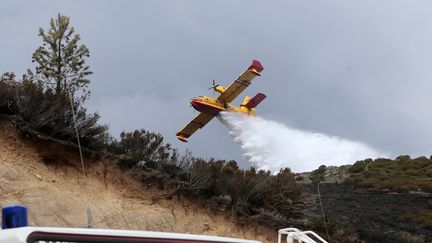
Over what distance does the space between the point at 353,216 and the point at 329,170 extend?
25.6 m

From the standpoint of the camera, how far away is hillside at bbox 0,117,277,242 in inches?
534

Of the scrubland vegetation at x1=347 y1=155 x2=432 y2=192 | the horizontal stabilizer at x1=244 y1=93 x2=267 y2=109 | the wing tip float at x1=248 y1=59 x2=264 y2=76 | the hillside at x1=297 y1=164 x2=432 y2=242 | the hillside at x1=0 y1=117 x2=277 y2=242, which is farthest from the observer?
the horizontal stabilizer at x1=244 y1=93 x2=267 y2=109

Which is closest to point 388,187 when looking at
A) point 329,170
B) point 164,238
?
point 329,170

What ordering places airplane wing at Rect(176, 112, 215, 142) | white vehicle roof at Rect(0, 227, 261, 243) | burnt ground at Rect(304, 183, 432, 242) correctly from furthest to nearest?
airplane wing at Rect(176, 112, 215, 142) < burnt ground at Rect(304, 183, 432, 242) < white vehicle roof at Rect(0, 227, 261, 243)

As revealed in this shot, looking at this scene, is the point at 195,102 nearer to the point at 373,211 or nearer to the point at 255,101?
the point at 255,101

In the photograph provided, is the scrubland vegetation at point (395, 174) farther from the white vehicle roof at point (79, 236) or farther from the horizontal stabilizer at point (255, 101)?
the white vehicle roof at point (79, 236)

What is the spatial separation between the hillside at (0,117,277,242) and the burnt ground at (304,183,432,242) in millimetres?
4959

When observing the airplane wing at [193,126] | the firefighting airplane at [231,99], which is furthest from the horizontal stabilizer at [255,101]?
the airplane wing at [193,126]

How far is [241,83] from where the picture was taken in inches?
1953

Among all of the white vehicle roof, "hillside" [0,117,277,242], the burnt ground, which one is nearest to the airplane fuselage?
the burnt ground

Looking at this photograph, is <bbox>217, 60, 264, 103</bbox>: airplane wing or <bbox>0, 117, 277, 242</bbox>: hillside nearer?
<bbox>0, 117, 277, 242</bbox>: hillside

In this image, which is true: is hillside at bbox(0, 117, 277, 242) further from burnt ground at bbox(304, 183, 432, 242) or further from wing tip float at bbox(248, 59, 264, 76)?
wing tip float at bbox(248, 59, 264, 76)

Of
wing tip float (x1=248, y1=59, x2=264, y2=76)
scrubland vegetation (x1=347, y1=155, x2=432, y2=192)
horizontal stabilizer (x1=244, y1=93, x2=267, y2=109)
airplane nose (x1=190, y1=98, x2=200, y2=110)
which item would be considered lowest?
scrubland vegetation (x1=347, y1=155, x2=432, y2=192)

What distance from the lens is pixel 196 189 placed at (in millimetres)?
17672
